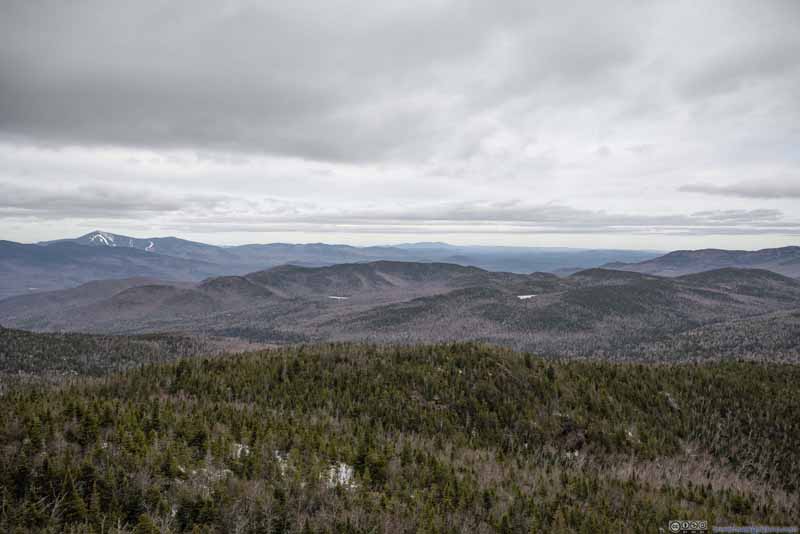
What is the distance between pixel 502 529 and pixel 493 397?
37.0 feet

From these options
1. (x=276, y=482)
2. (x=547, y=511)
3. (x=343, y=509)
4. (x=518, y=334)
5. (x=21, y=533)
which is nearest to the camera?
(x=21, y=533)

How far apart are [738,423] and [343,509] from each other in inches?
837

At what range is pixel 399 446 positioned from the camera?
13.0m

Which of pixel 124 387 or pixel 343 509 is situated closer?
pixel 343 509

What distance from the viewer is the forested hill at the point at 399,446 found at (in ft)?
26.2

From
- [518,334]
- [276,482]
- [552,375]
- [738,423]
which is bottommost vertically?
[518,334]

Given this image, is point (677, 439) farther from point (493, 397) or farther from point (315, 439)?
point (315, 439)

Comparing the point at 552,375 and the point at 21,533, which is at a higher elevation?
the point at 21,533

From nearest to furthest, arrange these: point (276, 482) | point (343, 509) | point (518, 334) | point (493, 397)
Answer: point (343, 509)
point (276, 482)
point (493, 397)
point (518, 334)

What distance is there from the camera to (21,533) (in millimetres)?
6559

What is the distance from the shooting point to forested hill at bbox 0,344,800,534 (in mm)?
7996

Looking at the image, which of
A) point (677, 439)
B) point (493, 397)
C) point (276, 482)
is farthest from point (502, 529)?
point (677, 439)

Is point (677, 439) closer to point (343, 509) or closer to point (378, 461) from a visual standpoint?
point (378, 461)

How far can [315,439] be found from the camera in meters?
12.4
